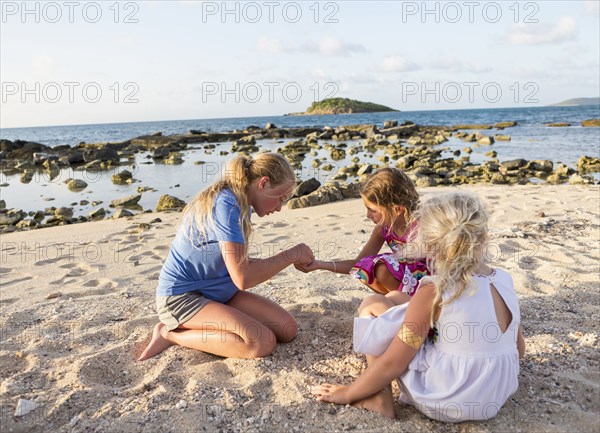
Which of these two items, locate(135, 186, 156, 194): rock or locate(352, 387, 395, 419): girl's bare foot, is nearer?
locate(352, 387, 395, 419): girl's bare foot

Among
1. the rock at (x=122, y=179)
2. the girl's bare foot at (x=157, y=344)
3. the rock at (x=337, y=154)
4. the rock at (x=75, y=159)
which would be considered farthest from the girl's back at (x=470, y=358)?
the rock at (x=75, y=159)

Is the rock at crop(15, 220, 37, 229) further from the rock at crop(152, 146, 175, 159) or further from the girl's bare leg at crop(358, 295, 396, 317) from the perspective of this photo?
the rock at crop(152, 146, 175, 159)

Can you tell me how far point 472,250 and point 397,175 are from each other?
1241mm

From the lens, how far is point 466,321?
2.26 m

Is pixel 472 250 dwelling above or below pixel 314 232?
above

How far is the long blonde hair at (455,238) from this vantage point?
2.23 metres

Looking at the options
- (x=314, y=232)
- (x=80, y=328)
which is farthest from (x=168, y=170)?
(x=80, y=328)

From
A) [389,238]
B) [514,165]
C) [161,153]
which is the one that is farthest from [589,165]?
[161,153]

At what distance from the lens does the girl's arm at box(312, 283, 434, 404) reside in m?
2.30

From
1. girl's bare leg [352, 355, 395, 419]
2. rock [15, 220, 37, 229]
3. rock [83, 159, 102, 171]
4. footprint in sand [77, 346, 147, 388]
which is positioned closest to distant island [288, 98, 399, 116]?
rock [83, 159, 102, 171]

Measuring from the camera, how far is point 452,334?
7.52ft

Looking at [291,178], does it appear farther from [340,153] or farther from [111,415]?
[340,153]

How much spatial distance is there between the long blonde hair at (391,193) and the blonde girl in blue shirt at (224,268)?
527mm

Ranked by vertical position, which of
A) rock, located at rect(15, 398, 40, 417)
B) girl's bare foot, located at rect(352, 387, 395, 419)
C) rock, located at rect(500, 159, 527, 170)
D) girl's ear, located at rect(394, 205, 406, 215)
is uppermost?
rock, located at rect(500, 159, 527, 170)
